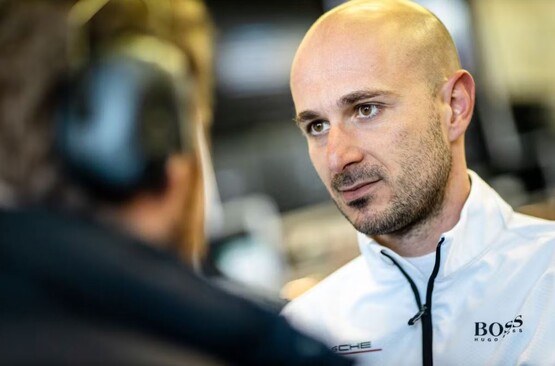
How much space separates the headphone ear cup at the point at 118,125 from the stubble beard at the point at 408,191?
0.67 m

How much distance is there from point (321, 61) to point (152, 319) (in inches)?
36.0

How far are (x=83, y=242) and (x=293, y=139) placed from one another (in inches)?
138

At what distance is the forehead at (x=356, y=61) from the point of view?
141cm

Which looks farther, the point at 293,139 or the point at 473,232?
the point at 293,139

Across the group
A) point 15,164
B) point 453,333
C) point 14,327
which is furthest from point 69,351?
point 453,333

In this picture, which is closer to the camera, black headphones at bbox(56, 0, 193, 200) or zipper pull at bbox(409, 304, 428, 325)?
black headphones at bbox(56, 0, 193, 200)

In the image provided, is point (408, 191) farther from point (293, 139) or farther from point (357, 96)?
point (293, 139)

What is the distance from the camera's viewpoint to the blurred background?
127 inches

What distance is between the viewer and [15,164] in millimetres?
623

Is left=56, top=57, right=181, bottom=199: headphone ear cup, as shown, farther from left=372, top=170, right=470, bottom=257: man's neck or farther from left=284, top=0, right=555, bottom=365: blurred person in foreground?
left=372, top=170, right=470, bottom=257: man's neck

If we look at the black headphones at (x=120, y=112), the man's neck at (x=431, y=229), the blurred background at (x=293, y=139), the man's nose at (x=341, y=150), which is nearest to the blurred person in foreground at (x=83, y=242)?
the black headphones at (x=120, y=112)

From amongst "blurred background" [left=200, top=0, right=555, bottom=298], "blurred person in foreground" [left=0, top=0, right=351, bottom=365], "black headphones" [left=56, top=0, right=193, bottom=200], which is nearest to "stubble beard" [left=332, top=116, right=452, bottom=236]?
"black headphones" [left=56, top=0, right=193, bottom=200]

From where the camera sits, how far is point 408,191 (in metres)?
1.45

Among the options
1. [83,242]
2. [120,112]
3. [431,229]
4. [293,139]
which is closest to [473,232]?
[431,229]
